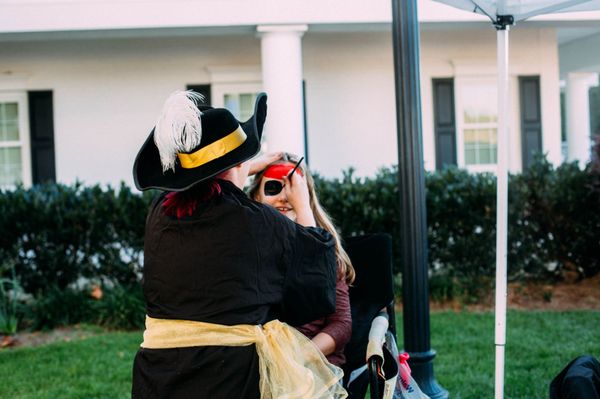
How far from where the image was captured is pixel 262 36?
1006cm

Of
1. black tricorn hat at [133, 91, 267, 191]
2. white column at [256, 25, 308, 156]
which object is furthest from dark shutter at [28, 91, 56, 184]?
black tricorn hat at [133, 91, 267, 191]

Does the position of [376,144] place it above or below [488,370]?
above

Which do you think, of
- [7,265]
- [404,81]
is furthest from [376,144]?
[404,81]

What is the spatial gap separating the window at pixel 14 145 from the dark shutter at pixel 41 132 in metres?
0.08

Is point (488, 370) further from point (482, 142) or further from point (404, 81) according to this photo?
point (482, 142)

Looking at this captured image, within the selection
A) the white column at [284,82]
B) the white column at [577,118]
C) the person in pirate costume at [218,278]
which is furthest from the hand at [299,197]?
the white column at [577,118]

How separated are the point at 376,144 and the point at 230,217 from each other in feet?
29.9

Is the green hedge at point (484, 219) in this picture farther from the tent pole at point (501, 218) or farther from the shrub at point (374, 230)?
the tent pole at point (501, 218)

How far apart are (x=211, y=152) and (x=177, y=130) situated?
129 millimetres

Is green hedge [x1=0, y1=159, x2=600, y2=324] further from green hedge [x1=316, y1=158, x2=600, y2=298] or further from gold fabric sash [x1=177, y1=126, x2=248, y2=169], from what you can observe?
gold fabric sash [x1=177, y1=126, x2=248, y2=169]

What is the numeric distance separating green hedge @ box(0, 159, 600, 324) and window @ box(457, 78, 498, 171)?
290cm

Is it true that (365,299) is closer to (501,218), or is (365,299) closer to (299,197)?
(501,218)

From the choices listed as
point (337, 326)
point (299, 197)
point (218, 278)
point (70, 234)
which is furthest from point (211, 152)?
point (70, 234)

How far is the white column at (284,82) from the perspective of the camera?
9.91 m
